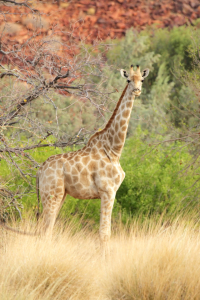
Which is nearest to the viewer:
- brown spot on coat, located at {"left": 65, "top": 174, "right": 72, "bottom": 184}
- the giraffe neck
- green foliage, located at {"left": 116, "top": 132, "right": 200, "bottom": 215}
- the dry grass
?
the dry grass

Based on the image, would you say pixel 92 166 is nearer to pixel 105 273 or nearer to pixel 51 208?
pixel 51 208

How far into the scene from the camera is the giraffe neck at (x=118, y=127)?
6.02 metres

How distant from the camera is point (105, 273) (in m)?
5.26

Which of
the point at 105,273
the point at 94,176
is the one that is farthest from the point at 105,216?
the point at 105,273

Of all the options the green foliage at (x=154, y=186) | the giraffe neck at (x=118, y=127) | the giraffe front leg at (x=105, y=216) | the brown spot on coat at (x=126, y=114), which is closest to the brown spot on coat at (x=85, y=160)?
the giraffe neck at (x=118, y=127)

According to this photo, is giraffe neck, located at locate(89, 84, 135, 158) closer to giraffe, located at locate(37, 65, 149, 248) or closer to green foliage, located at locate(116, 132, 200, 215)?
giraffe, located at locate(37, 65, 149, 248)

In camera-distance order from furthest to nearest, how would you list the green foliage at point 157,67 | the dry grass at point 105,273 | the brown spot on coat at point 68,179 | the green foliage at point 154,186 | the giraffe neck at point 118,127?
1. the green foliage at point 157,67
2. the green foliage at point 154,186
3. the brown spot on coat at point 68,179
4. the giraffe neck at point 118,127
5. the dry grass at point 105,273

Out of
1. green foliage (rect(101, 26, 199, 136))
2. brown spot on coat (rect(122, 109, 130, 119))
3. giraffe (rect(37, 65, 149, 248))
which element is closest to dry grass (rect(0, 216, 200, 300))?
giraffe (rect(37, 65, 149, 248))

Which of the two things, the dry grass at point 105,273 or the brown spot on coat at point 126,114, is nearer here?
the dry grass at point 105,273

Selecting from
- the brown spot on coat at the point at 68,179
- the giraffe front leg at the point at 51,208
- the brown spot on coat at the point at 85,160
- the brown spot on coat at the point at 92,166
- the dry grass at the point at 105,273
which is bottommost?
the dry grass at the point at 105,273

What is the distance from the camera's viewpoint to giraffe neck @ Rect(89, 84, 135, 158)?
6016 millimetres

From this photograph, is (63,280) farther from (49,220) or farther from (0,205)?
(0,205)

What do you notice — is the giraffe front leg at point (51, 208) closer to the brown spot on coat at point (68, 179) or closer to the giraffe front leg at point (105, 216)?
the brown spot on coat at point (68, 179)

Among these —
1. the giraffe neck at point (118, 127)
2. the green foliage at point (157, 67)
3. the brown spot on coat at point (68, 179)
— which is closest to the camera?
the giraffe neck at point (118, 127)
